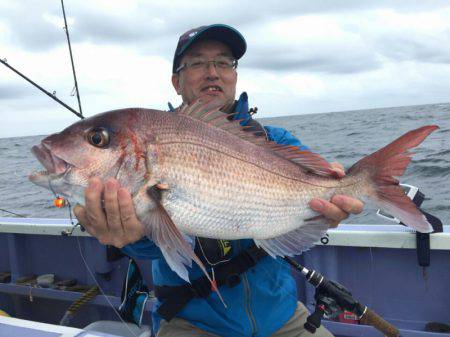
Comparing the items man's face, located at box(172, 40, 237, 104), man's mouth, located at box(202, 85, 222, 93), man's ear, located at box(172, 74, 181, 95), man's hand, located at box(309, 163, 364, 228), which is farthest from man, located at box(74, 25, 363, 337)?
man's ear, located at box(172, 74, 181, 95)

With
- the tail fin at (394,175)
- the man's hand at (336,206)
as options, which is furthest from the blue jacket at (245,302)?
the tail fin at (394,175)

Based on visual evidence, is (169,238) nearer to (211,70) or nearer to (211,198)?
(211,198)

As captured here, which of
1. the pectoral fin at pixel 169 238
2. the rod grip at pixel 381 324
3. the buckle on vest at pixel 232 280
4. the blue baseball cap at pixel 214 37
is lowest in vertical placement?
the rod grip at pixel 381 324

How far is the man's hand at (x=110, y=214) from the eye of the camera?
180 centimetres

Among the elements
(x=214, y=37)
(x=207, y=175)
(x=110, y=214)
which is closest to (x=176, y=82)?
(x=214, y=37)

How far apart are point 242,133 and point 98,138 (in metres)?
0.76

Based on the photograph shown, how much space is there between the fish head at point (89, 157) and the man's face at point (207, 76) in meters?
1.26

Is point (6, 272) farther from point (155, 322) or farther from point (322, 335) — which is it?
point (322, 335)

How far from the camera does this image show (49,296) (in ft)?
14.4

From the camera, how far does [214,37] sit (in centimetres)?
304

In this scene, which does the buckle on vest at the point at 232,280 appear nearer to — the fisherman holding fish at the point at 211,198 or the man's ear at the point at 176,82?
the fisherman holding fish at the point at 211,198

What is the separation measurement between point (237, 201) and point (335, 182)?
0.64 m

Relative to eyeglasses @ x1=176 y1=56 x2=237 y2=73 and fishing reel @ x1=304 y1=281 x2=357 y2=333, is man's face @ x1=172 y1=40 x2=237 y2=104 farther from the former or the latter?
fishing reel @ x1=304 y1=281 x2=357 y2=333

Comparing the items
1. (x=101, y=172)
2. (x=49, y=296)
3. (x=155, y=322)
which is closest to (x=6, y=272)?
(x=49, y=296)
